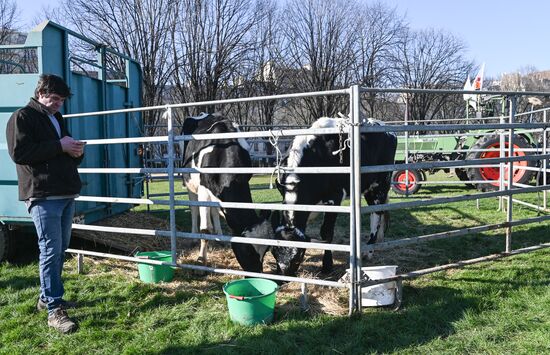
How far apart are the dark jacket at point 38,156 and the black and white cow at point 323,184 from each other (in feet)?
6.53

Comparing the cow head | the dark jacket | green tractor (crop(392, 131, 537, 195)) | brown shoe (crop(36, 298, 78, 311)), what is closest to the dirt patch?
brown shoe (crop(36, 298, 78, 311))

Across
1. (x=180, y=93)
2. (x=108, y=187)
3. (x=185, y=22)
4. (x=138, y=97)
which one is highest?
(x=185, y=22)

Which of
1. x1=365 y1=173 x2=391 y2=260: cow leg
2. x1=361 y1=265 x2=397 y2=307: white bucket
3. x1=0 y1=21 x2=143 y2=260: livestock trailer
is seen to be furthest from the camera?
x1=365 y1=173 x2=391 y2=260: cow leg

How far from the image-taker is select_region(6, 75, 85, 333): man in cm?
337

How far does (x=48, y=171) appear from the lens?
3.49m

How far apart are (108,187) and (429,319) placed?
4749 millimetres

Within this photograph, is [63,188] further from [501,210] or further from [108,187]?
[501,210]

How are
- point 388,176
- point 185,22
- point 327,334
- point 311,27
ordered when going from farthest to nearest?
point 311,27
point 185,22
point 388,176
point 327,334

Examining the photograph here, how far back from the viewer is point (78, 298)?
4301 mm

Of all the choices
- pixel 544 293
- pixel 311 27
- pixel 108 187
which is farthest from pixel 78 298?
pixel 311 27

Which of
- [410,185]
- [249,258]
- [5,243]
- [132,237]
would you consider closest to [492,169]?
[410,185]

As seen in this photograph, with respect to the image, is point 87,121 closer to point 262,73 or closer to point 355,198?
point 355,198

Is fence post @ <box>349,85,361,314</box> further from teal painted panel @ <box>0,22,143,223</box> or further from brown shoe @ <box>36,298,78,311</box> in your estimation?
teal painted panel @ <box>0,22,143,223</box>

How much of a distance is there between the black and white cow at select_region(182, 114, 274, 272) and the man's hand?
1.65 metres
